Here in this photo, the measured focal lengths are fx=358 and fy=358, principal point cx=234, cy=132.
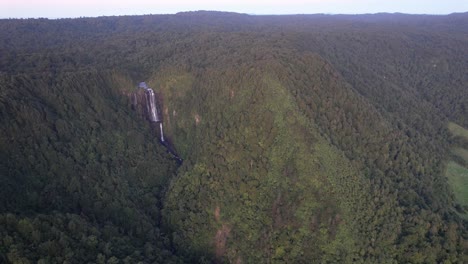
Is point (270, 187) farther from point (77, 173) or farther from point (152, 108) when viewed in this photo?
point (152, 108)

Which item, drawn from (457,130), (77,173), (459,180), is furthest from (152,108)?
(457,130)

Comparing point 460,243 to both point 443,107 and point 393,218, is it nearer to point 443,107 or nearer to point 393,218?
point 393,218

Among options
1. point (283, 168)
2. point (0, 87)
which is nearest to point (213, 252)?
point (283, 168)

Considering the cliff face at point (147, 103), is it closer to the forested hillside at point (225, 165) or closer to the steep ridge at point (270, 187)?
the forested hillside at point (225, 165)

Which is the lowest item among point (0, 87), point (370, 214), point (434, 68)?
point (370, 214)

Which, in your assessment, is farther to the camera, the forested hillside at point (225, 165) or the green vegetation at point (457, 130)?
the green vegetation at point (457, 130)

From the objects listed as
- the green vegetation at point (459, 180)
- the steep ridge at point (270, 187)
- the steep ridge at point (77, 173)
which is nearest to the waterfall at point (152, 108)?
the steep ridge at point (77, 173)

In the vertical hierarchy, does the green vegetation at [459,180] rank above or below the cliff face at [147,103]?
below

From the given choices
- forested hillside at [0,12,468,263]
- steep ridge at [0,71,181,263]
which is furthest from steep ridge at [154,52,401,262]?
steep ridge at [0,71,181,263]

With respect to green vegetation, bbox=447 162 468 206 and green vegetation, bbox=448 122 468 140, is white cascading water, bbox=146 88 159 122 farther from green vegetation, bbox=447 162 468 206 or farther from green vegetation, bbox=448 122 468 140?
green vegetation, bbox=448 122 468 140
